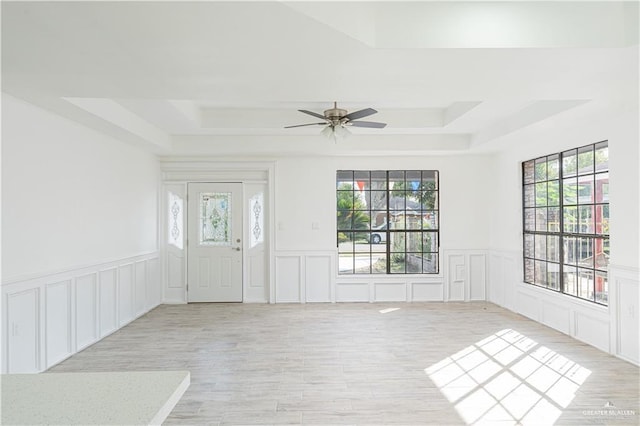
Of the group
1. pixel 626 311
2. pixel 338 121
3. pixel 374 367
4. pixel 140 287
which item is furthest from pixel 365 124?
pixel 140 287

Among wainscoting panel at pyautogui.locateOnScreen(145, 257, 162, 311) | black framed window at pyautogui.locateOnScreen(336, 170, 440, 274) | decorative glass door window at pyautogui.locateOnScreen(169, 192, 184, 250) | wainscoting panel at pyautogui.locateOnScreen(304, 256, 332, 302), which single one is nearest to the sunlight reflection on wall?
black framed window at pyautogui.locateOnScreen(336, 170, 440, 274)

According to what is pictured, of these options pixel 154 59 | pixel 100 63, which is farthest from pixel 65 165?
pixel 154 59

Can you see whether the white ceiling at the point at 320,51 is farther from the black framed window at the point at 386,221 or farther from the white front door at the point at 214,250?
the black framed window at the point at 386,221

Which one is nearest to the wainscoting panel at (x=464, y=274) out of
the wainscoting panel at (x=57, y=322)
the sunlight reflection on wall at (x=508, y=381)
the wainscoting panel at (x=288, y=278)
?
the sunlight reflection on wall at (x=508, y=381)

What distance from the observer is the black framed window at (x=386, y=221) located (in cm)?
681

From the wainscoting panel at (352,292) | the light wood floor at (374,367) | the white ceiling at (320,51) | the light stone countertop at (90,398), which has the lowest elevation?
the light wood floor at (374,367)

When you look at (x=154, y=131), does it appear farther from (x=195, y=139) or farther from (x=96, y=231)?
(x=96, y=231)

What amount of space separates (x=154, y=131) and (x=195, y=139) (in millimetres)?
749

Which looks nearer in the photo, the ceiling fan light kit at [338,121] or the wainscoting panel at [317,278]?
the ceiling fan light kit at [338,121]

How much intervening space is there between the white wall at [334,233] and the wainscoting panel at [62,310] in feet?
7.72

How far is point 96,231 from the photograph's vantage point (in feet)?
15.2

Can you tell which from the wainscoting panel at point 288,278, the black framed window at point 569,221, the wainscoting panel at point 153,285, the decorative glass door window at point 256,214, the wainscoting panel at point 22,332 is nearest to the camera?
the wainscoting panel at point 22,332

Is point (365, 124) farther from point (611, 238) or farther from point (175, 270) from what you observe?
point (175, 270)

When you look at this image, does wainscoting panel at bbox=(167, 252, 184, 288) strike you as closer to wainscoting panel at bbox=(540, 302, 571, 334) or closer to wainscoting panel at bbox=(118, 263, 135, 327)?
wainscoting panel at bbox=(118, 263, 135, 327)
